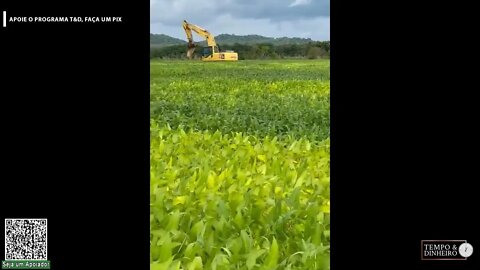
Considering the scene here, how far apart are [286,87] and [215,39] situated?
2.98 m

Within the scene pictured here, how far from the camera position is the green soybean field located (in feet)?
6.43

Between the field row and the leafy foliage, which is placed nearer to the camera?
the field row

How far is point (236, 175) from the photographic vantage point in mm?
2602
